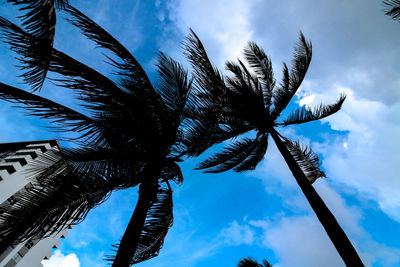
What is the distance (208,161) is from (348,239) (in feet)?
15.1

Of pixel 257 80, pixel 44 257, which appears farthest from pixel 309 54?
pixel 44 257

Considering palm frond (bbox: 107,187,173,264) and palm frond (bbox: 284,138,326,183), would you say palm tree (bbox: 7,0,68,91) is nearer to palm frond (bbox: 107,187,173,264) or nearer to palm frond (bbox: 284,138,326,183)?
palm frond (bbox: 107,187,173,264)

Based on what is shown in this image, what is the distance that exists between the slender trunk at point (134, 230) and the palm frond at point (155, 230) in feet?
2.86

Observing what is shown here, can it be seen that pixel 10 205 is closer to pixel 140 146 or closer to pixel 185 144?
pixel 140 146

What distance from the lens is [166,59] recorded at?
197 inches

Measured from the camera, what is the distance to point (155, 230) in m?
4.98

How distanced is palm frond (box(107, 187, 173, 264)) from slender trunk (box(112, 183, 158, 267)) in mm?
871

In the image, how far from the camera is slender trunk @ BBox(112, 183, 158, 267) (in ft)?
10.7

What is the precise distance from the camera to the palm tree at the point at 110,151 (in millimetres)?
3150

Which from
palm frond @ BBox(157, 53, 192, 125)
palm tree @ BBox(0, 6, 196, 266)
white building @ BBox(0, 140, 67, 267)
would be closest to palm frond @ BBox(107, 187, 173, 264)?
palm tree @ BBox(0, 6, 196, 266)

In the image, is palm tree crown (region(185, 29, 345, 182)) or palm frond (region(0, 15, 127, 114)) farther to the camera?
palm tree crown (region(185, 29, 345, 182))

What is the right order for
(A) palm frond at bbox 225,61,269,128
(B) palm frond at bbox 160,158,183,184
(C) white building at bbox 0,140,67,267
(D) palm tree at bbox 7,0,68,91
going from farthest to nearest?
1. (C) white building at bbox 0,140,67,267
2. (A) palm frond at bbox 225,61,269,128
3. (B) palm frond at bbox 160,158,183,184
4. (D) palm tree at bbox 7,0,68,91

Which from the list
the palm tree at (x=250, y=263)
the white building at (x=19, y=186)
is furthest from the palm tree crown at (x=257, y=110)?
the white building at (x=19, y=186)

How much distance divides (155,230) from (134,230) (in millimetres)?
1554
